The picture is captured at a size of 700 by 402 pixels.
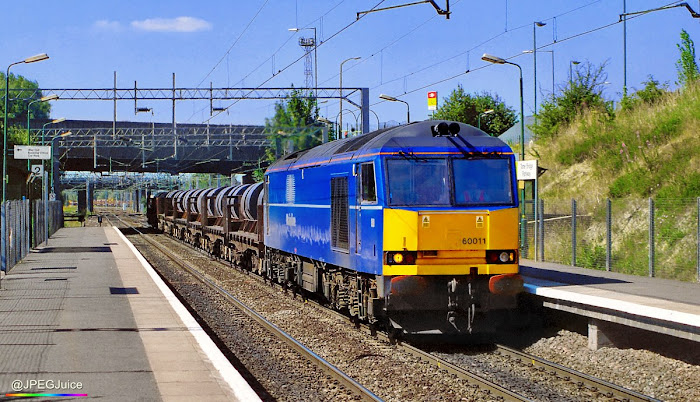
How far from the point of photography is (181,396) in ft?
28.7

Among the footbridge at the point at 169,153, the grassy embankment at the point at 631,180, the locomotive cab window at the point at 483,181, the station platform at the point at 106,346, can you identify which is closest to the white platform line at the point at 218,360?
the station platform at the point at 106,346

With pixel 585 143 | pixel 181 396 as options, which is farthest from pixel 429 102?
pixel 181 396

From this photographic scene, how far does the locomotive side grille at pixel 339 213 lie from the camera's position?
1501 cm

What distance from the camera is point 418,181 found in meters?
13.5

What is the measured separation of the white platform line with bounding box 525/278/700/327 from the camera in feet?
36.0

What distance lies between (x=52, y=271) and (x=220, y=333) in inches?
477

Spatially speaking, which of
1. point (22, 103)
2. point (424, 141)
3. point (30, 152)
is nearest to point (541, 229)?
point (424, 141)

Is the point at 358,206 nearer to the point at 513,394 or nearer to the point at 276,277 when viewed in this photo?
the point at 513,394

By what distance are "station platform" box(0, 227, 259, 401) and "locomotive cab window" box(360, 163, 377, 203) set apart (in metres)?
3.40

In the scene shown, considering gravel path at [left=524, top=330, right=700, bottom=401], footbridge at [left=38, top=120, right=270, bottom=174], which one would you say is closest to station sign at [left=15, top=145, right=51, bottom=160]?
footbridge at [left=38, top=120, right=270, bottom=174]

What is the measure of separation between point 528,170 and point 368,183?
11.2 m

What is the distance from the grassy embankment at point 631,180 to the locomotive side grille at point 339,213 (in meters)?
7.96

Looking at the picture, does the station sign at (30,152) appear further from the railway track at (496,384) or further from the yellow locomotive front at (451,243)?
the yellow locomotive front at (451,243)

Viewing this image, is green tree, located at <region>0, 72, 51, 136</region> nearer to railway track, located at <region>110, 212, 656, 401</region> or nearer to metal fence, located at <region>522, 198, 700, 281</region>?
metal fence, located at <region>522, 198, 700, 281</region>
